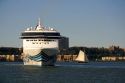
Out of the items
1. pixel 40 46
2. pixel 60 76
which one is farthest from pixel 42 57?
pixel 60 76

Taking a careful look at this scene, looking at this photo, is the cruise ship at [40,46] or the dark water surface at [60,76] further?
the cruise ship at [40,46]

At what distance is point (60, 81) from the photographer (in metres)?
51.2

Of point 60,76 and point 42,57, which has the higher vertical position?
point 42,57

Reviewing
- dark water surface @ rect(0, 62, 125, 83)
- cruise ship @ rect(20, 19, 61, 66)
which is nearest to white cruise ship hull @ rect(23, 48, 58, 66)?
cruise ship @ rect(20, 19, 61, 66)

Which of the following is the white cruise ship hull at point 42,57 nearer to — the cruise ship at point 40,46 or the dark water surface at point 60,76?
the cruise ship at point 40,46

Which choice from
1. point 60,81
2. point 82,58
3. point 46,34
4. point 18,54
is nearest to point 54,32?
point 46,34

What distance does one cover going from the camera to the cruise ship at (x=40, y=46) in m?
88.2

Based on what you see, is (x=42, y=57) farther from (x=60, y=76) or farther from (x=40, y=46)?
(x=60, y=76)

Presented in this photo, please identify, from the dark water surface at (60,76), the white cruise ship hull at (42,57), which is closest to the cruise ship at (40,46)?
the white cruise ship hull at (42,57)

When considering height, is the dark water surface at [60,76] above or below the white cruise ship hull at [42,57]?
below

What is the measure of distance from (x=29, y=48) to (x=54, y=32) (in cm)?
477

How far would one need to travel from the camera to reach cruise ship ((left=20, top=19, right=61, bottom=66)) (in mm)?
88250

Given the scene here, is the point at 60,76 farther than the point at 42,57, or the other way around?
the point at 42,57

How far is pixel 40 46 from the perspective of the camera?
89688mm
